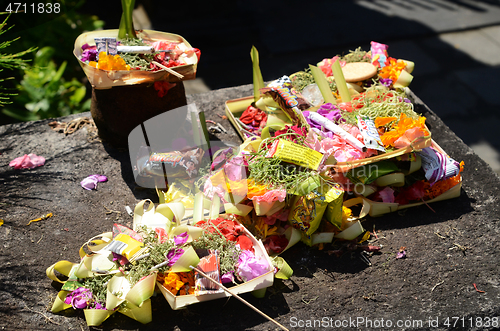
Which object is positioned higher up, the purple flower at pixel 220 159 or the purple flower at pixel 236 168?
the purple flower at pixel 236 168

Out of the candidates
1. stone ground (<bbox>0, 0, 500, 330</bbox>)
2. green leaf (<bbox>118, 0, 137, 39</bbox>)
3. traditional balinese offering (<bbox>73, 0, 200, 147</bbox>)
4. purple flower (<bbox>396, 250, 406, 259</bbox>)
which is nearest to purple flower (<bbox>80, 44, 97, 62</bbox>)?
traditional balinese offering (<bbox>73, 0, 200, 147</bbox>)

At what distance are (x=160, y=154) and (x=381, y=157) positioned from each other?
133 cm

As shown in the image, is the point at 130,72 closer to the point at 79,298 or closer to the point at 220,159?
the point at 220,159

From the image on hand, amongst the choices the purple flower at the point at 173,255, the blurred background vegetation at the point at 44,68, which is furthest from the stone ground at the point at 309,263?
the blurred background vegetation at the point at 44,68

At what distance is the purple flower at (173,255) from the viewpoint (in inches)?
74.2

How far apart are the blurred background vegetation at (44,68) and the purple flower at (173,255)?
232cm

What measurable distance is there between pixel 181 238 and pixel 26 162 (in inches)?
57.9

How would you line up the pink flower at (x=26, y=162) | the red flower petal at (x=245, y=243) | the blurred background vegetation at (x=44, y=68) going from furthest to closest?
the blurred background vegetation at (x=44, y=68), the pink flower at (x=26, y=162), the red flower petal at (x=245, y=243)

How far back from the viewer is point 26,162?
8.94 ft

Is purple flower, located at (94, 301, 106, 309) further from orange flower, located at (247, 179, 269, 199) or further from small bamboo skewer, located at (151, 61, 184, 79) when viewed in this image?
small bamboo skewer, located at (151, 61, 184, 79)

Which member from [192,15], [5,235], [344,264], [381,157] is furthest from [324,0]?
[5,235]

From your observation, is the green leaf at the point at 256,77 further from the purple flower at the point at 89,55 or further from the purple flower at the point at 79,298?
the purple flower at the point at 79,298

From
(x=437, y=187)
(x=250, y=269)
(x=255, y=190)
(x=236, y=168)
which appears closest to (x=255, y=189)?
(x=255, y=190)

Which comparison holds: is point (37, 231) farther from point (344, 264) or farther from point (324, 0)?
point (324, 0)
